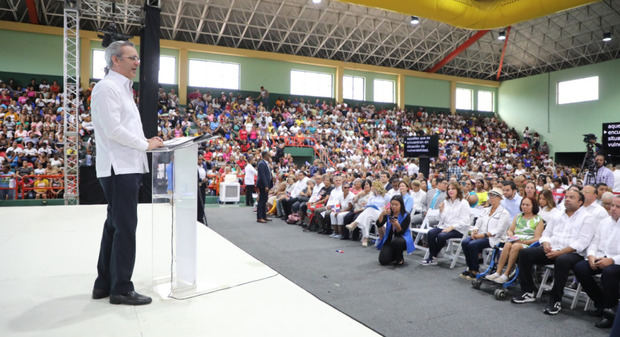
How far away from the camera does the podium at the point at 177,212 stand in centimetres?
267

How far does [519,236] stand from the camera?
4.43 metres

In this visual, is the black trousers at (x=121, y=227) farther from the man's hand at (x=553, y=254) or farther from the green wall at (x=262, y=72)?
the green wall at (x=262, y=72)

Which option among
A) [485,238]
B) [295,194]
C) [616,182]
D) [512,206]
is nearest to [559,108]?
[616,182]

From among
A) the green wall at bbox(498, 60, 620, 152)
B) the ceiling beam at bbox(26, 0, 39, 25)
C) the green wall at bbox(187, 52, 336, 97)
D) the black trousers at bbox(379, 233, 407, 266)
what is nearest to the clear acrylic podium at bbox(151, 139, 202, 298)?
the black trousers at bbox(379, 233, 407, 266)

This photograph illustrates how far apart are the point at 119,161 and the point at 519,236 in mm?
4217

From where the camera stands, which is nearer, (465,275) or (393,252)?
(465,275)

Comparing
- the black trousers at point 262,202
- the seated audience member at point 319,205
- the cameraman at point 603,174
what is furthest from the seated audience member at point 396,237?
the cameraman at point 603,174

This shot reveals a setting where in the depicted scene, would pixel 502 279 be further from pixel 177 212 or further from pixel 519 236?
pixel 177 212

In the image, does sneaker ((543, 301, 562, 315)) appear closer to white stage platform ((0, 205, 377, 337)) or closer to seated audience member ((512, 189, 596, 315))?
seated audience member ((512, 189, 596, 315))

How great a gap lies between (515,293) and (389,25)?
1841 cm

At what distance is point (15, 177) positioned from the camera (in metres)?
11.3

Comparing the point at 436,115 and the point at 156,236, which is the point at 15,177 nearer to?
the point at 156,236

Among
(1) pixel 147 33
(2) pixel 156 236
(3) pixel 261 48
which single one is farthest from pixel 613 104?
(2) pixel 156 236

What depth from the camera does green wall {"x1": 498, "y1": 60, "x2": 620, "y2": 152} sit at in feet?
69.6
